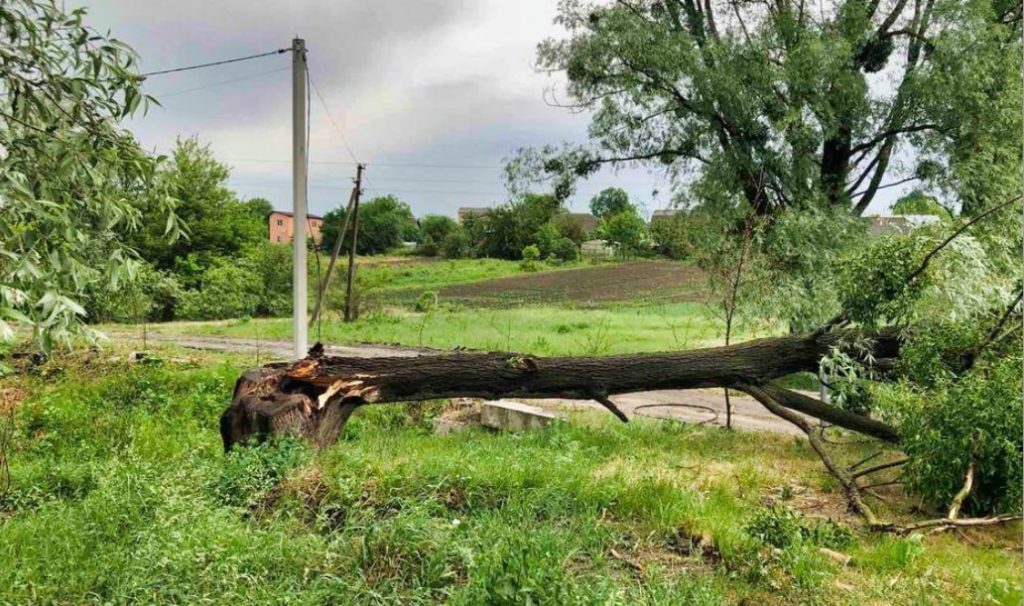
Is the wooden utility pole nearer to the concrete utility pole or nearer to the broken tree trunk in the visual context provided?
the concrete utility pole

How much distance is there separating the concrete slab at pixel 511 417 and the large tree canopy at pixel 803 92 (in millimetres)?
3157

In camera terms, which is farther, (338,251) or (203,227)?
(203,227)

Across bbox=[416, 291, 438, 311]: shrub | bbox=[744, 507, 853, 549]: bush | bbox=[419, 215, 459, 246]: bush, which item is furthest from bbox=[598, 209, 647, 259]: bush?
bbox=[744, 507, 853, 549]: bush

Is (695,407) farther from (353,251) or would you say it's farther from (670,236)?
(353,251)

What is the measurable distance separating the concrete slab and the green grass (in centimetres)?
199

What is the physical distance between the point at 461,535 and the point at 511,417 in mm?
2712

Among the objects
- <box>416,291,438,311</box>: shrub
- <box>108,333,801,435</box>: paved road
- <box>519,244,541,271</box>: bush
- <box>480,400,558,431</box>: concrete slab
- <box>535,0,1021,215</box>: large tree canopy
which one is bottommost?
<box>108,333,801,435</box>: paved road

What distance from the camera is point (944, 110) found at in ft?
19.7

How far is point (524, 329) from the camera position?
872cm

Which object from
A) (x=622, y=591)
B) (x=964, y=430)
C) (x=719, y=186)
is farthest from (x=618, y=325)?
(x=622, y=591)

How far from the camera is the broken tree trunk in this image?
3.39 meters

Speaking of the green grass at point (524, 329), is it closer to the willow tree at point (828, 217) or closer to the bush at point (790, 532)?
the willow tree at point (828, 217)

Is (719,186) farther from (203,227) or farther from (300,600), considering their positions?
(203,227)

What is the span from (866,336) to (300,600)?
3132 mm
